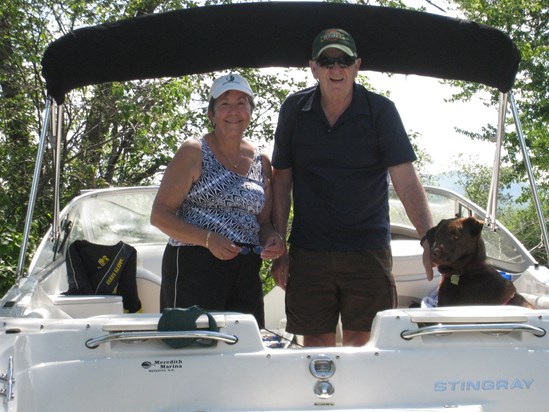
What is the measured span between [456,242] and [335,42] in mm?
1143

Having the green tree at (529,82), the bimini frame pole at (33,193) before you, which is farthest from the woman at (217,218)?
the green tree at (529,82)

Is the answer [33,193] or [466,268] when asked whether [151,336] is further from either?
[466,268]

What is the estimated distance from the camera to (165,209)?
3758mm

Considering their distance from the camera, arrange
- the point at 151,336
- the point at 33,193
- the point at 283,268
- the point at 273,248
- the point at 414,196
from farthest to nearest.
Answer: the point at 283,268, the point at 414,196, the point at 33,193, the point at 273,248, the point at 151,336

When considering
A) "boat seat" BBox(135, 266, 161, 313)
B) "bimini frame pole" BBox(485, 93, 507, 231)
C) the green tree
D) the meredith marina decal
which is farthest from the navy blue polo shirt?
the green tree

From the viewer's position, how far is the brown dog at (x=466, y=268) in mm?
3990

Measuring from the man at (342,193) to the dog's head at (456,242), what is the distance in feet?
0.23

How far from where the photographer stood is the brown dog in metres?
3.99

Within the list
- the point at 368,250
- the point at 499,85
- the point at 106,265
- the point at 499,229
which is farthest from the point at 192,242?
the point at 499,229

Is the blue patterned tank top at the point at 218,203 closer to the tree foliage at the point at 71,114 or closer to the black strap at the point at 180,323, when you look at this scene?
the black strap at the point at 180,323

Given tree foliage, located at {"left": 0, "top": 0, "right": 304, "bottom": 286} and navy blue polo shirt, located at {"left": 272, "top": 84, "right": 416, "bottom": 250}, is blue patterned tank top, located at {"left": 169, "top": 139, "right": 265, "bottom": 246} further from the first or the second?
tree foliage, located at {"left": 0, "top": 0, "right": 304, "bottom": 286}

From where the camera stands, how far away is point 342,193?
12.8 feet

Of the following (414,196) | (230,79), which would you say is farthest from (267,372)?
(230,79)

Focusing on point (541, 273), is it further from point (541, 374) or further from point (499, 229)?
point (541, 374)
